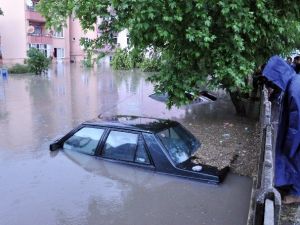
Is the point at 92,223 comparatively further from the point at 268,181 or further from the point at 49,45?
the point at 49,45

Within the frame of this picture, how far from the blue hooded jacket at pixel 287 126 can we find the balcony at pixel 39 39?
44.1 metres

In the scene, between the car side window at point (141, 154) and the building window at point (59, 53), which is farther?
the building window at point (59, 53)

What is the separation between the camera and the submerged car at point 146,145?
6514 millimetres

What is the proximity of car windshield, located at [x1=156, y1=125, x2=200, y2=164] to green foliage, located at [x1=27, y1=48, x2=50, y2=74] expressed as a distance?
96.5 feet

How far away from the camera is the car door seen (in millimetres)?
6727

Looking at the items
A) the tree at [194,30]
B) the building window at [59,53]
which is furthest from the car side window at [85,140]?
the building window at [59,53]

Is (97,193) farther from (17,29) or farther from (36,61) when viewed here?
(17,29)

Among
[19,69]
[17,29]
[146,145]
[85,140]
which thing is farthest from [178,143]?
[17,29]

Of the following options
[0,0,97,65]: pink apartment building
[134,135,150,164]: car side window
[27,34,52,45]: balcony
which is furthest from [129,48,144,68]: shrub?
[27,34,52,45]: balcony

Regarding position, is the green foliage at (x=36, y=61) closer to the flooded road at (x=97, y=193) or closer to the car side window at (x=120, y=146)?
the flooded road at (x=97, y=193)

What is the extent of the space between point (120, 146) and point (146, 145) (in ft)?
2.11

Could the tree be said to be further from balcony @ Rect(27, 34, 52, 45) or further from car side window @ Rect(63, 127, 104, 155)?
balcony @ Rect(27, 34, 52, 45)

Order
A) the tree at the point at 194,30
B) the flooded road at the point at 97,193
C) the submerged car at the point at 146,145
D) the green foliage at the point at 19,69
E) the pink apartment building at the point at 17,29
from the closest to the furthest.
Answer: the flooded road at the point at 97,193 < the submerged car at the point at 146,145 < the tree at the point at 194,30 < the green foliage at the point at 19,69 < the pink apartment building at the point at 17,29

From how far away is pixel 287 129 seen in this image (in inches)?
178
